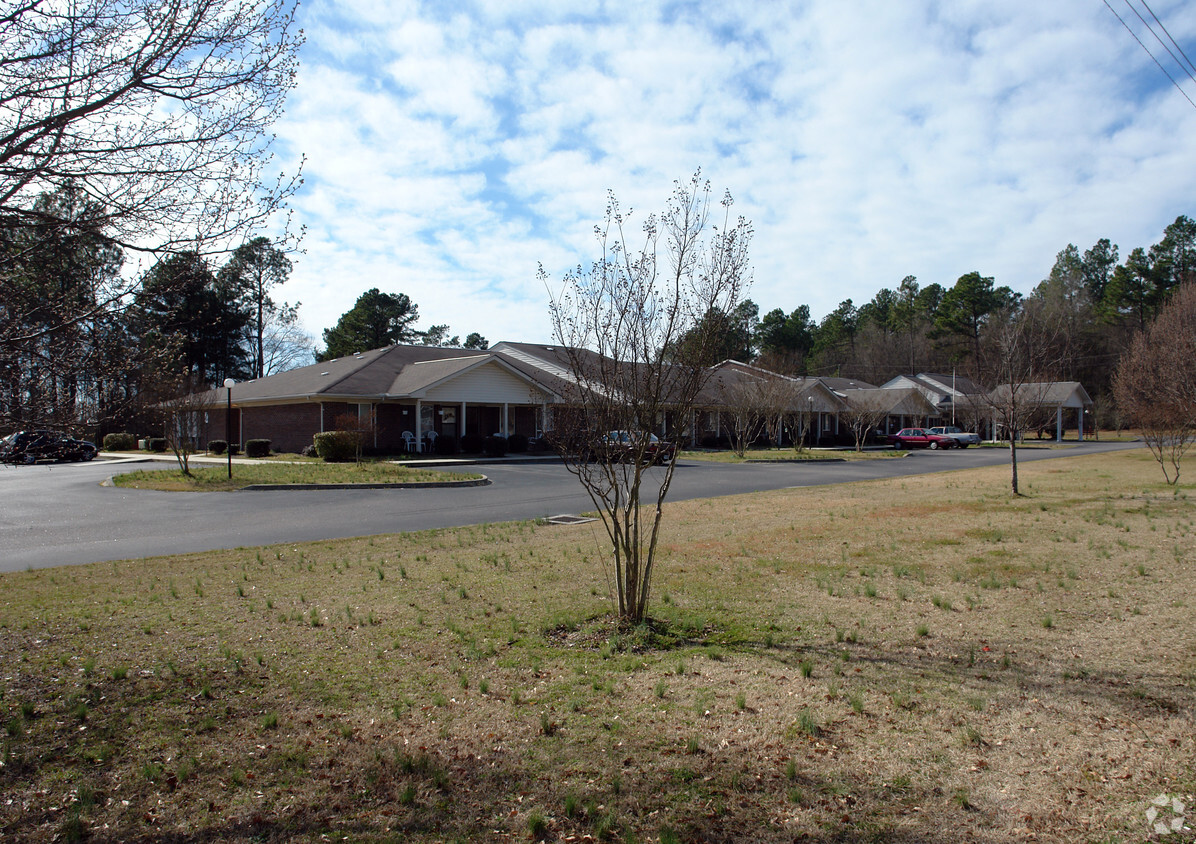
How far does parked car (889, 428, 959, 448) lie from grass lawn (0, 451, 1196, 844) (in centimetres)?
4147

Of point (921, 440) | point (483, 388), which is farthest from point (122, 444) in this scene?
point (921, 440)

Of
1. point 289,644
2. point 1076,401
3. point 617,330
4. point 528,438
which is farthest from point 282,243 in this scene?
point 1076,401

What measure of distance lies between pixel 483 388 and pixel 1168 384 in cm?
2523

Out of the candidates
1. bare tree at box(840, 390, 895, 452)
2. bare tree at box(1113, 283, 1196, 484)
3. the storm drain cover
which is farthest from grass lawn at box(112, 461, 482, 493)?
bare tree at box(840, 390, 895, 452)

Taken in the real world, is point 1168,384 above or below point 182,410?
above

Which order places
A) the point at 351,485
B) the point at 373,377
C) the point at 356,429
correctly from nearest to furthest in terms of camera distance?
the point at 351,485
the point at 356,429
the point at 373,377

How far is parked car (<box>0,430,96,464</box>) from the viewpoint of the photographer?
15.8 ft

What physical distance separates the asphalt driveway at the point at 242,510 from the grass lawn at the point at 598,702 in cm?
288

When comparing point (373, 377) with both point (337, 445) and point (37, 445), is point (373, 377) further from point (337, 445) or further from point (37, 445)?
point (37, 445)

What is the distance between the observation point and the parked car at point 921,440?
157ft

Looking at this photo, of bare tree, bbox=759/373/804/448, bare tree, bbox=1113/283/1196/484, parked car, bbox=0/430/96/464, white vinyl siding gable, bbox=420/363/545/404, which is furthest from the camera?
bare tree, bbox=759/373/804/448

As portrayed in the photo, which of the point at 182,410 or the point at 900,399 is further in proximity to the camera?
the point at 900,399

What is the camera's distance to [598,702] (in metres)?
4.83

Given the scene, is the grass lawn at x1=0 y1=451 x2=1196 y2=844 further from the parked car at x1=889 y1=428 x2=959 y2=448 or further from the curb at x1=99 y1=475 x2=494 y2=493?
the parked car at x1=889 y1=428 x2=959 y2=448
